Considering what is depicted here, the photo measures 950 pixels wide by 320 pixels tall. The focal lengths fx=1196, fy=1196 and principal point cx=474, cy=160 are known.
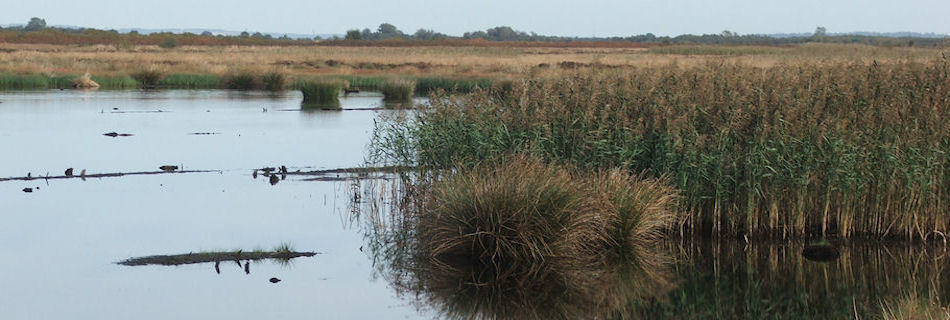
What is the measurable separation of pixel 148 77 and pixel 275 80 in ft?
17.1

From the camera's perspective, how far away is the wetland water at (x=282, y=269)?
35.1ft

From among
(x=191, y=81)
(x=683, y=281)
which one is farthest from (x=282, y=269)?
(x=191, y=81)

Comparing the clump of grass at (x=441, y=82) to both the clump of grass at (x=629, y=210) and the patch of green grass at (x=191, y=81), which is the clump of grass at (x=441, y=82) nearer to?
the patch of green grass at (x=191, y=81)

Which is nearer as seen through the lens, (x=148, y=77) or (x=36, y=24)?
(x=148, y=77)

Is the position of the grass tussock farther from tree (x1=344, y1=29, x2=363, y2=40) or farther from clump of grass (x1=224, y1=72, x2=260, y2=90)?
tree (x1=344, y1=29, x2=363, y2=40)

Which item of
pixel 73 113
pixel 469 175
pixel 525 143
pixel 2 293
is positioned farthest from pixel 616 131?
pixel 73 113

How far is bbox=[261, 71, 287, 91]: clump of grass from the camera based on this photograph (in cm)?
4672

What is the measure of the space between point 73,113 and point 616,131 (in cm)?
2244

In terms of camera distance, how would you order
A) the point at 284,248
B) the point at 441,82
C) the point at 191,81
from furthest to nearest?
the point at 191,81, the point at 441,82, the point at 284,248

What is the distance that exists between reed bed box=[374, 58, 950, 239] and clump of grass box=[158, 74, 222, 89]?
35.4m

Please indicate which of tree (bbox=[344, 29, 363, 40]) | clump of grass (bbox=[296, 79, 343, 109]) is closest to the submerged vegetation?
clump of grass (bbox=[296, 79, 343, 109])

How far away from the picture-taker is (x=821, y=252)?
42.8 ft

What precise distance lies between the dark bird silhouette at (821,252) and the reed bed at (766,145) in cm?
34

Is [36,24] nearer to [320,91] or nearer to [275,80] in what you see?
[275,80]
